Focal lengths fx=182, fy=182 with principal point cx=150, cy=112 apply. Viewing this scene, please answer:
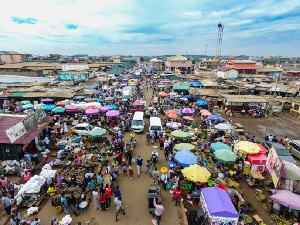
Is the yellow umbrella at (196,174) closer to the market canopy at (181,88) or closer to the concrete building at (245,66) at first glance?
the market canopy at (181,88)

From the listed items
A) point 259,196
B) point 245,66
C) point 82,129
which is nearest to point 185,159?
point 259,196

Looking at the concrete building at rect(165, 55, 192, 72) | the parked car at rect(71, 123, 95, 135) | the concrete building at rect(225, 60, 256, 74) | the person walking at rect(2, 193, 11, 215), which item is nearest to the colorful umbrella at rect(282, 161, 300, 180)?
the person walking at rect(2, 193, 11, 215)

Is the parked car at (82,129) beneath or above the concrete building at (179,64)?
beneath

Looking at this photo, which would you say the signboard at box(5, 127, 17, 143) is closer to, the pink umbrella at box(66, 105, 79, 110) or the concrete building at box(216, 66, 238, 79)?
the pink umbrella at box(66, 105, 79, 110)

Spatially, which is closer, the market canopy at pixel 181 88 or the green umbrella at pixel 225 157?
the green umbrella at pixel 225 157

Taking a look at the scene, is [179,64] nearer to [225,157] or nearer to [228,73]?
[228,73]

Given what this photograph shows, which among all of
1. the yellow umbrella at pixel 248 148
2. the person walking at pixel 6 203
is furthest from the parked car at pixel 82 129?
the yellow umbrella at pixel 248 148
